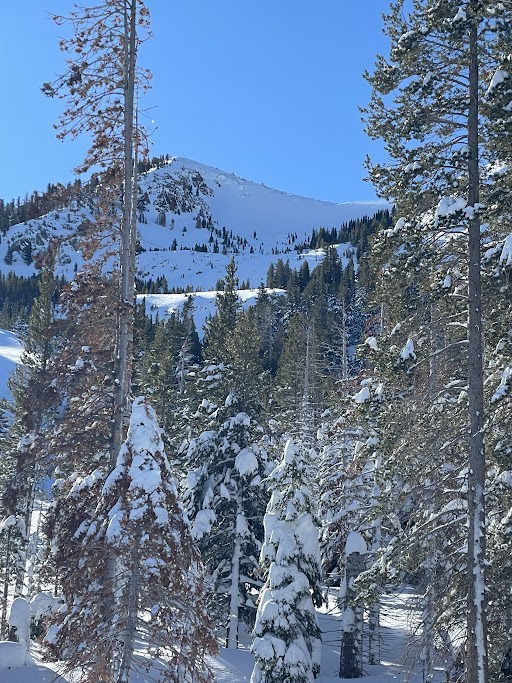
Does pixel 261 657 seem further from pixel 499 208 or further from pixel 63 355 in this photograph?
pixel 499 208

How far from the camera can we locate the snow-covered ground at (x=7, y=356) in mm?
92800

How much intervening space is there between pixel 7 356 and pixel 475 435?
104860 millimetres

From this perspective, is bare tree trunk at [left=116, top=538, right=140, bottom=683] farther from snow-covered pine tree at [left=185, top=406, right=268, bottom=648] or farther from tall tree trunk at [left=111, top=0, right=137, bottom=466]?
snow-covered pine tree at [left=185, top=406, right=268, bottom=648]

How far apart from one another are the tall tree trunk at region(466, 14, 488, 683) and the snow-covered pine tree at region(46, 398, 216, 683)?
4.05m

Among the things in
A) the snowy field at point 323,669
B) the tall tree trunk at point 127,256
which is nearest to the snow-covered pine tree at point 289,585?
the snowy field at point 323,669

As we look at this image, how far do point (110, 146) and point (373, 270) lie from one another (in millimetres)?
5725

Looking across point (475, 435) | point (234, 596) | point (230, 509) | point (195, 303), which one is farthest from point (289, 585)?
point (195, 303)

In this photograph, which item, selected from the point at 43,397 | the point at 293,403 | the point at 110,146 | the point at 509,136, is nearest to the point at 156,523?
the point at 43,397

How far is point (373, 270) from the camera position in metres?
12.7

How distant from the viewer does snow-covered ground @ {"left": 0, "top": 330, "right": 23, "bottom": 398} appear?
9280 cm

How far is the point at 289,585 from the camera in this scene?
18141mm

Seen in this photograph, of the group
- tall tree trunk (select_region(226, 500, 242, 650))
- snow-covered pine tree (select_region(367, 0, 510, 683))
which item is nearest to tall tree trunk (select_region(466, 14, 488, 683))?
snow-covered pine tree (select_region(367, 0, 510, 683))

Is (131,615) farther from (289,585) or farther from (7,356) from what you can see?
(7,356)

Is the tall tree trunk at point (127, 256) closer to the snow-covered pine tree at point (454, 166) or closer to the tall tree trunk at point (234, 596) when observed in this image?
the snow-covered pine tree at point (454, 166)
